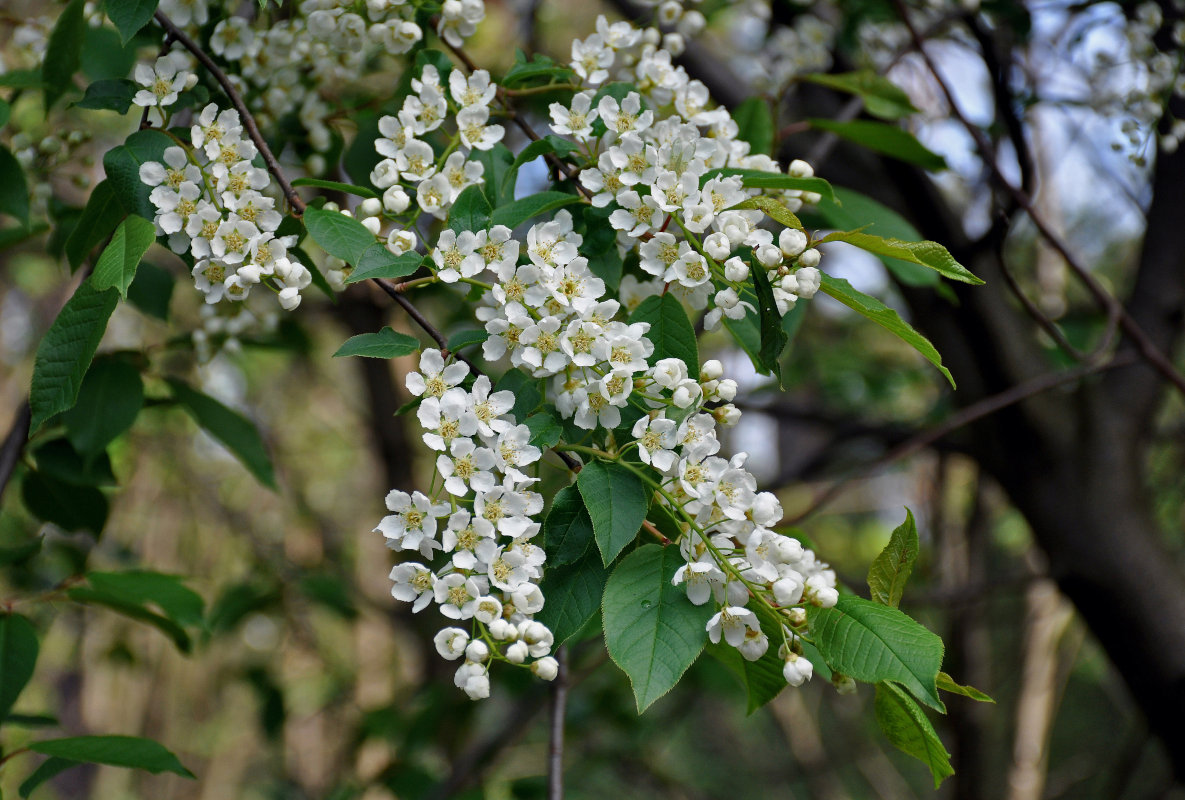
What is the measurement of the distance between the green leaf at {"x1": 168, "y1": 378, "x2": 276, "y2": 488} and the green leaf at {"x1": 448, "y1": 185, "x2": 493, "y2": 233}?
97 centimetres

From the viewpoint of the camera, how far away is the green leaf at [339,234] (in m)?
1.08

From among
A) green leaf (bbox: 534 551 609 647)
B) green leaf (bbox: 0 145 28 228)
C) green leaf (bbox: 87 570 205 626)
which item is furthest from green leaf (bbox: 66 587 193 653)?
green leaf (bbox: 534 551 609 647)

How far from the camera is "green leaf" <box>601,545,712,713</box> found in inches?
37.2

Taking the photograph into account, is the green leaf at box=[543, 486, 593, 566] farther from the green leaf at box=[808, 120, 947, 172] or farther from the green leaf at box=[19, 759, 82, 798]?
the green leaf at box=[808, 120, 947, 172]

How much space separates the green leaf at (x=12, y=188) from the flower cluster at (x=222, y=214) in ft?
1.60

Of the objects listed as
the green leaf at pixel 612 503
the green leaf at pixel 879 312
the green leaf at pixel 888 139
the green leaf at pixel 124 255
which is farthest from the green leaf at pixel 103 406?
the green leaf at pixel 888 139

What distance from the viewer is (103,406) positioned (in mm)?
1595

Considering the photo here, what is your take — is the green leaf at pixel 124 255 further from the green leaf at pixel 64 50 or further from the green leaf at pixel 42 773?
the green leaf at pixel 42 773

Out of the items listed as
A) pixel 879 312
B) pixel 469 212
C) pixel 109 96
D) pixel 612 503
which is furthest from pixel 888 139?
pixel 109 96

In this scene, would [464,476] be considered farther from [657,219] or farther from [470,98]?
[470,98]

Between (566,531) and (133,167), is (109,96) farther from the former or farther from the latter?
(566,531)

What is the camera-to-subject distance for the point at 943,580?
378cm

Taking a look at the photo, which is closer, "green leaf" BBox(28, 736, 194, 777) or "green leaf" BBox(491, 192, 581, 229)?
"green leaf" BBox(491, 192, 581, 229)

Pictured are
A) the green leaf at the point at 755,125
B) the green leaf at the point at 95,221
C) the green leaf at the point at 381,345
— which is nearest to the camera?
the green leaf at the point at 381,345
